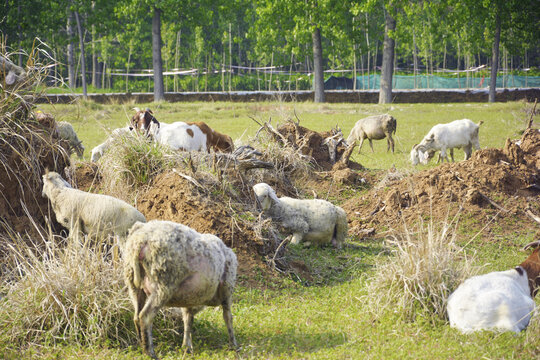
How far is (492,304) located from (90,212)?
4184 millimetres

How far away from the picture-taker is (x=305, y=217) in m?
9.30

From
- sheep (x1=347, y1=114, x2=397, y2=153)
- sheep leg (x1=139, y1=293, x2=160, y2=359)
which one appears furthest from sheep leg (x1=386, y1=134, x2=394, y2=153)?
sheep leg (x1=139, y1=293, x2=160, y2=359)

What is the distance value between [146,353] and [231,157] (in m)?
4.27

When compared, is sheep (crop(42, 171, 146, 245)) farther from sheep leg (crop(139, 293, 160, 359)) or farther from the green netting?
the green netting

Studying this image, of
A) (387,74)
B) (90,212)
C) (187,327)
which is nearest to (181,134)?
(90,212)

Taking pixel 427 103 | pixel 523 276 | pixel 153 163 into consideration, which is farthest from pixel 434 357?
pixel 427 103

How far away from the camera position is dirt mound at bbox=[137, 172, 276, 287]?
7905 mm

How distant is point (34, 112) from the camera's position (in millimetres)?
8031

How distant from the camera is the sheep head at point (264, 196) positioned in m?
8.99

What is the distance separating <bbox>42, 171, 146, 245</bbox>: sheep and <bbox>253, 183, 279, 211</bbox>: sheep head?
2133 millimetres

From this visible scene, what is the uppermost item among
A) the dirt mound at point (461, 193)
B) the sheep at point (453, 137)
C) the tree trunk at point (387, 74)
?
the tree trunk at point (387, 74)

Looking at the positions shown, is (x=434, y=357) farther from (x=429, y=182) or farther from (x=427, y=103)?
(x=427, y=103)

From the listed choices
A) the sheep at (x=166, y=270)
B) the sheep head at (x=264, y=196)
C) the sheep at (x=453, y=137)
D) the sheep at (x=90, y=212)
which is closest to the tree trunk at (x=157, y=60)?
the sheep at (x=453, y=137)

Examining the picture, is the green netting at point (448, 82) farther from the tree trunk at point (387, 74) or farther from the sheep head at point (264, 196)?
the sheep head at point (264, 196)
